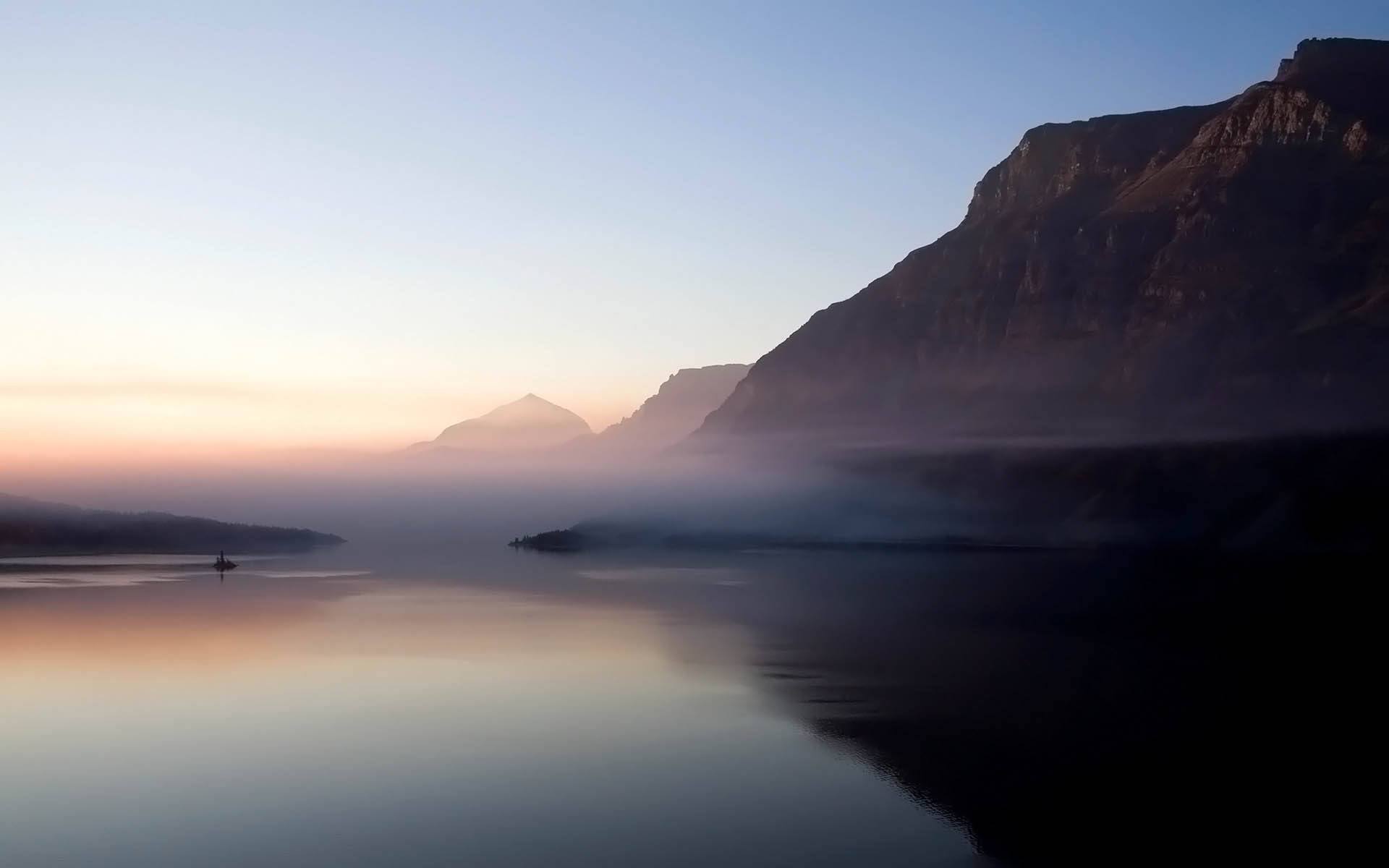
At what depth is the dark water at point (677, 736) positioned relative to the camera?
25156mm

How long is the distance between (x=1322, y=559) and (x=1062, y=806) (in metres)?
130

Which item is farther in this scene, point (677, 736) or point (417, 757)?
point (677, 736)

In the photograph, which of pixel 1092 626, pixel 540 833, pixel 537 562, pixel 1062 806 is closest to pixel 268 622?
pixel 1092 626

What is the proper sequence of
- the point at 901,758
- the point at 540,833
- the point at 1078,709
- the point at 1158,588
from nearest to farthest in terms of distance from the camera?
the point at 540,833, the point at 901,758, the point at 1078,709, the point at 1158,588

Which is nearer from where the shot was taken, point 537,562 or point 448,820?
point 448,820

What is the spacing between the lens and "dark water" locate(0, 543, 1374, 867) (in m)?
25.2

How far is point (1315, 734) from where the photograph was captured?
34906 millimetres

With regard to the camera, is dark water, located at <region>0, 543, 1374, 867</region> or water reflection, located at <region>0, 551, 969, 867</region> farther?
dark water, located at <region>0, 543, 1374, 867</region>

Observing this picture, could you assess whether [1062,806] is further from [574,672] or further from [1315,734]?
[574,672]

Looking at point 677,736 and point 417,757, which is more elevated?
point 417,757

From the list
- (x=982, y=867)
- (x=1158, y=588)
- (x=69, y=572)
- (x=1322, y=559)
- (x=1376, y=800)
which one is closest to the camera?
(x=982, y=867)

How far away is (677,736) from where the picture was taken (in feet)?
121

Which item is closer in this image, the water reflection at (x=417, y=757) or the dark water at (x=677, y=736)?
the water reflection at (x=417, y=757)

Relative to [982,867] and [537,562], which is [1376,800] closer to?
[982,867]
